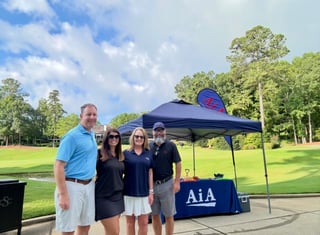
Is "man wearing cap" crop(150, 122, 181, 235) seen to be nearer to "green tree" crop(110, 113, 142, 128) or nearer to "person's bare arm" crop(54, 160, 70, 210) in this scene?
"person's bare arm" crop(54, 160, 70, 210)

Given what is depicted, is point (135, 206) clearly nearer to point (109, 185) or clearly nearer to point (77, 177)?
point (109, 185)

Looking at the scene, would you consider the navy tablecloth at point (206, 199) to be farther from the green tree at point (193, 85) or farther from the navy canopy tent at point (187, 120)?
the green tree at point (193, 85)

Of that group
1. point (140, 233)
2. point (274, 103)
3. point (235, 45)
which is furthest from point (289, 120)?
point (140, 233)

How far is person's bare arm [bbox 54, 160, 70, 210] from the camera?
101 inches

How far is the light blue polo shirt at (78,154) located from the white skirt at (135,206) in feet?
2.65

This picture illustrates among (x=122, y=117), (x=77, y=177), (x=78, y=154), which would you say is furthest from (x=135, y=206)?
(x=122, y=117)

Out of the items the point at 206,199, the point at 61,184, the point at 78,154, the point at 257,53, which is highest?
the point at 257,53

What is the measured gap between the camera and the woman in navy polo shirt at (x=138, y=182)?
133 inches

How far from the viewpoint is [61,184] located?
2566 millimetres

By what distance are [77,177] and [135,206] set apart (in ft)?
3.28

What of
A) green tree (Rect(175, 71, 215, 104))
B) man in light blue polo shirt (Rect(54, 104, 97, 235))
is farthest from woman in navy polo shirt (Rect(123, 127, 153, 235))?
green tree (Rect(175, 71, 215, 104))

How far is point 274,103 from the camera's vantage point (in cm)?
4025

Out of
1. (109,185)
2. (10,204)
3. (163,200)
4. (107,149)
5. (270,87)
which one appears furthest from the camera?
(270,87)

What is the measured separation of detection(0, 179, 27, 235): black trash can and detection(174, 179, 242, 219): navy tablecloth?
2872 mm
